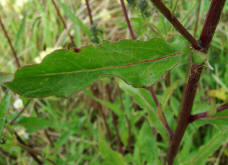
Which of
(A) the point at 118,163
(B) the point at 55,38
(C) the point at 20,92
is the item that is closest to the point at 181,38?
(C) the point at 20,92

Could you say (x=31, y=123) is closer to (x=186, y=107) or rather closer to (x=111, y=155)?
(x=111, y=155)

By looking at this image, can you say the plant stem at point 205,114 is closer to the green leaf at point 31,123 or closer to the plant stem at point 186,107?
the plant stem at point 186,107

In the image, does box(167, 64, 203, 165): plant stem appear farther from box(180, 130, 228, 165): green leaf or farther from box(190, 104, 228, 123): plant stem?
box(180, 130, 228, 165): green leaf

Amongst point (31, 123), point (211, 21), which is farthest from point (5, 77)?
point (31, 123)

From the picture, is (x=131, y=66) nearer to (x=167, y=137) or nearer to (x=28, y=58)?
(x=167, y=137)

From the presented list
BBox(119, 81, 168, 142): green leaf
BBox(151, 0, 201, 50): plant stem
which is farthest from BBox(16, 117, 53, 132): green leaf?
BBox(151, 0, 201, 50): plant stem
